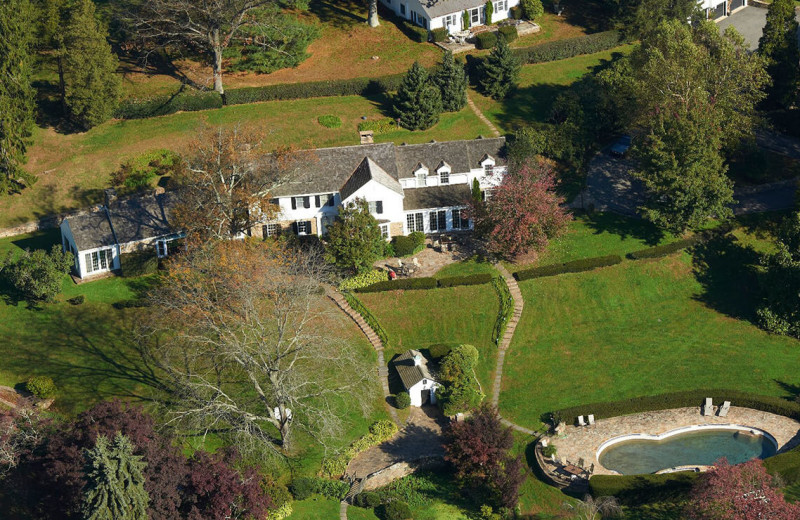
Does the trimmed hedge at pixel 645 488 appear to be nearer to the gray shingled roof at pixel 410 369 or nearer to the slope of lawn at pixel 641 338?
the slope of lawn at pixel 641 338

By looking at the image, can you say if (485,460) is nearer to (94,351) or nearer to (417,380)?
(417,380)

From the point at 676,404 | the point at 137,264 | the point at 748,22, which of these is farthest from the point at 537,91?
the point at 137,264

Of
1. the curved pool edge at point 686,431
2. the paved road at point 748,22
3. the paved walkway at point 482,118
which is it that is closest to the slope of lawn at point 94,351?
the curved pool edge at point 686,431

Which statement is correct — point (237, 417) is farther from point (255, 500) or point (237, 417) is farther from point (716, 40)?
point (716, 40)

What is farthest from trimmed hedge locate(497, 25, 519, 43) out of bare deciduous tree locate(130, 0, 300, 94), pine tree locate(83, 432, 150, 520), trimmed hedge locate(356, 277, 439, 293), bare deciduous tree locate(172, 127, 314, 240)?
pine tree locate(83, 432, 150, 520)

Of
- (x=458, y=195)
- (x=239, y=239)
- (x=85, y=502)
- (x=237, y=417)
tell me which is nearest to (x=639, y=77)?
(x=458, y=195)

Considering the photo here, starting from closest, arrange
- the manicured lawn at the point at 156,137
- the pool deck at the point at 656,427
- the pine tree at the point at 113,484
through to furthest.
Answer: the pine tree at the point at 113,484
the pool deck at the point at 656,427
the manicured lawn at the point at 156,137

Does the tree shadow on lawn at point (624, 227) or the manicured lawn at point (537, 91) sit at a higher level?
the manicured lawn at point (537, 91)
